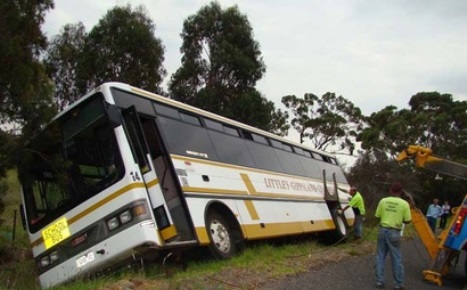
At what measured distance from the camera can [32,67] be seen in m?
8.39

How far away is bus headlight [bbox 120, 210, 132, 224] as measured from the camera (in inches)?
300

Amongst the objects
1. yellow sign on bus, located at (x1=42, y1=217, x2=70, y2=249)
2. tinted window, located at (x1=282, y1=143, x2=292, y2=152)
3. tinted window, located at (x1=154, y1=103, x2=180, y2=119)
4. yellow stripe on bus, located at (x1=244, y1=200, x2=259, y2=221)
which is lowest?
yellow stripe on bus, located at (x1=244, y1=200, x2=259, y2=221)

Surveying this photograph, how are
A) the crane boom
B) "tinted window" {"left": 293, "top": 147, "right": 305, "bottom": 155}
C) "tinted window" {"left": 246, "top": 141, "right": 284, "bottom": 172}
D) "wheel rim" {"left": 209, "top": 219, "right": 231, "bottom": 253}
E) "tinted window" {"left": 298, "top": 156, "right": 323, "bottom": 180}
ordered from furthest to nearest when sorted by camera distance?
"tinted window" {"left": 298, "top": 156, "right": 323, "bottom": 180} → "tinted window" {"left": 293, "top": 147, "right": 305, "bottom": 155} → "tinted window" {"left": 246, "top": 141, "right": 284, "bottom": 172} → the crane boom → "wheel rim" {"left": 209, "top": 219, "right": 231, "bottom": 253}

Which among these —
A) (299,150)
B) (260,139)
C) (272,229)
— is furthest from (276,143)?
(272,229)

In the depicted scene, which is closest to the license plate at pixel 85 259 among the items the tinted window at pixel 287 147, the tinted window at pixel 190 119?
the tinted window at pixel 190 119

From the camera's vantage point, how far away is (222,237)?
9695 millimetres

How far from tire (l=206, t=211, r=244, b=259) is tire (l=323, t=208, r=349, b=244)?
6869 millimetres

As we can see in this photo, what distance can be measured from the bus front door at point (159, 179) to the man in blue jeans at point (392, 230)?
315 cm

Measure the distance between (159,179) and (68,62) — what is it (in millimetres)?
13450

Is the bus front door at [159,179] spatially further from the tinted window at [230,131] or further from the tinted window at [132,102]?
the tinted window at [230,131]

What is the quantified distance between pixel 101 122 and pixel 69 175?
1.01 metres

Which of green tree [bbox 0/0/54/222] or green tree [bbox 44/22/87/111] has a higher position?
green tree [bbox 44/22/87/111]

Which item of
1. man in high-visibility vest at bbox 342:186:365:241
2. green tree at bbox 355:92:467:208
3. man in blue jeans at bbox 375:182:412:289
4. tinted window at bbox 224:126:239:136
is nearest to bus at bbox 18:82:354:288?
tinted window at bbox 224:126:239:136

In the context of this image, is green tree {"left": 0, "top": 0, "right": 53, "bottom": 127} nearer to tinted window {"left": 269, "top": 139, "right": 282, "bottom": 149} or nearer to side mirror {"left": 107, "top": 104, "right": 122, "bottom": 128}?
side mirror {"left": 107, "top": 104, "right": 122, "bottom": 128}
